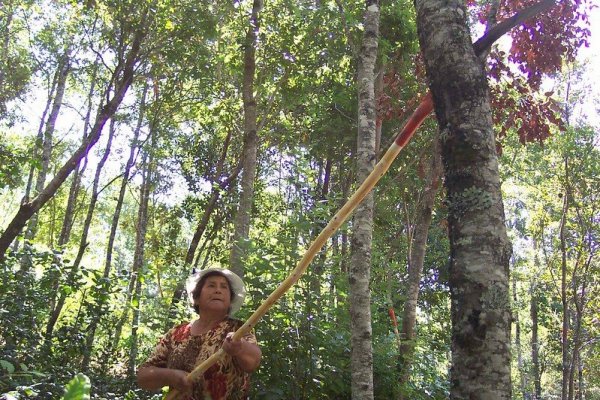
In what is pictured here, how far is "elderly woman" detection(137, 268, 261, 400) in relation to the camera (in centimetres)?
243

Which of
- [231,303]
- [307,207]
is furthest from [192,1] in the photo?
[231,303]

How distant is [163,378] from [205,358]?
22cm

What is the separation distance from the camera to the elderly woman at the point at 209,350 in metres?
2.43

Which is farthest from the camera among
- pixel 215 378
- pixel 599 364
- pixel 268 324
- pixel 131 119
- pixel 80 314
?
pixel 599 364

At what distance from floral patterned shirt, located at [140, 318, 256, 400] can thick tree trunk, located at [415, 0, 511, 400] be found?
1.17m

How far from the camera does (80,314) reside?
18.6 feet

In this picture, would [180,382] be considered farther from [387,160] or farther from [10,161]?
[10,161]

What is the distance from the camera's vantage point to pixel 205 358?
8.44ft

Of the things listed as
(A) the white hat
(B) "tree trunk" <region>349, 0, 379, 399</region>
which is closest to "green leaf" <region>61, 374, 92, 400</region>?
(A) the white hat

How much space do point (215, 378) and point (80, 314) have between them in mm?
3746

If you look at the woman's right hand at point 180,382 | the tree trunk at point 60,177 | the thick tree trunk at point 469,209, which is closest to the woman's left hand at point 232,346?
the woman's right hand at point 180,382

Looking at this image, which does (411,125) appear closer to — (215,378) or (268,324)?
(215,378)

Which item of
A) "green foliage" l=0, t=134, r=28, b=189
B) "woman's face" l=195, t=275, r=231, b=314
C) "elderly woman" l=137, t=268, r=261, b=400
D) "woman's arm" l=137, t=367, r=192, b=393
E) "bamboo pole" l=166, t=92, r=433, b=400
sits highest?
"green foliage" l=0, t=134, r=28, b=189

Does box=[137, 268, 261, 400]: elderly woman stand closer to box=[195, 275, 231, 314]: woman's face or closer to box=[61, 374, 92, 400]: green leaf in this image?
box=[195, 275, 231, 314]: woman's face
